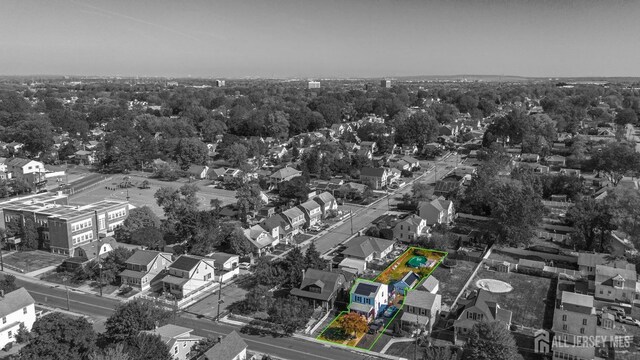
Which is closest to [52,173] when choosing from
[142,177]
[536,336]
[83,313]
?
[142,177]

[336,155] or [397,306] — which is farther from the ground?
[336,155]

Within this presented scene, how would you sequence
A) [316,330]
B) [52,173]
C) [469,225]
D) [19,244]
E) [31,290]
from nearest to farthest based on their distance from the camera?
[316,330]
[31,290]
[19,244]
[469,225]
[52,173]

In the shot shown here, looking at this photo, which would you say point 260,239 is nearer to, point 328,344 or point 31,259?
point 328,344

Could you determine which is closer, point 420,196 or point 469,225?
point 469,225

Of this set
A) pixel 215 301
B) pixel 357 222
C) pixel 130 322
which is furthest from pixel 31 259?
pixel 357 222

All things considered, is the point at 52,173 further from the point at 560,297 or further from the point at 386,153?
the point at 560,297

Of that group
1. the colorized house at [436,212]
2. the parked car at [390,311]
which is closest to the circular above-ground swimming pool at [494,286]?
the parked car at [390,311]

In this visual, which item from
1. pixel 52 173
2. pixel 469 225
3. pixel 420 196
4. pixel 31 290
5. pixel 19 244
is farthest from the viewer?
pixel 52 173

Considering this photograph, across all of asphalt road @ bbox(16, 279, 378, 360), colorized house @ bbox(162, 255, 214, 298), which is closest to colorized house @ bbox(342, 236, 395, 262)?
colorized house @ bbox(162, 255, 214, 298)
